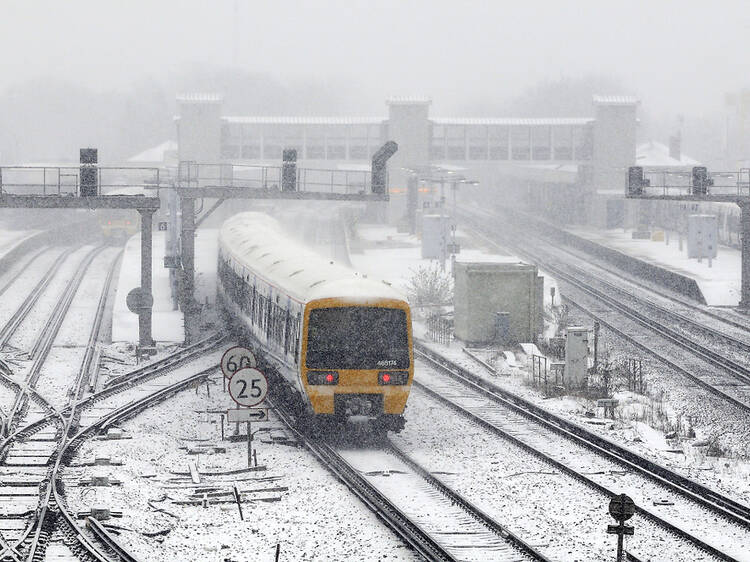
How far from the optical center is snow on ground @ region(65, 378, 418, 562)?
1361cm

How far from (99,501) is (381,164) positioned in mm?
17776

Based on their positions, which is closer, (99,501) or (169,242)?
(99,501)

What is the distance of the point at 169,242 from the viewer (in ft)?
136

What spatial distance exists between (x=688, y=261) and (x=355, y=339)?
1449 inches

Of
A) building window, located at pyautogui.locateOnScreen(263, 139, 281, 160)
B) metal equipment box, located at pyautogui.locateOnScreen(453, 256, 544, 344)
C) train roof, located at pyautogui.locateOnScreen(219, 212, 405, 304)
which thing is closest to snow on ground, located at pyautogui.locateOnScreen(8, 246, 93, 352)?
train roof, located at pyautogui.locateOnScreen(219, 212, 405, 304)

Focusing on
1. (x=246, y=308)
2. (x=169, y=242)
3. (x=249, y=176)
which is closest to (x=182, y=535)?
(x=246, y=308)

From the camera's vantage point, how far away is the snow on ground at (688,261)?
43.3 m

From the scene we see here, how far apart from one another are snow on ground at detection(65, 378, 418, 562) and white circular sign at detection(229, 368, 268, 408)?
108 cm

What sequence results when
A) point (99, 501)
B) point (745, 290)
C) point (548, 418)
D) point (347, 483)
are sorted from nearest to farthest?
point (99, 501), point (347, 483), point (548, 418), point (745, 290)

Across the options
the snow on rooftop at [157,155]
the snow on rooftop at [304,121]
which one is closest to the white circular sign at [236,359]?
the snow on rooftop at [304,121]

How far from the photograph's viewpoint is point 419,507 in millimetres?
15531

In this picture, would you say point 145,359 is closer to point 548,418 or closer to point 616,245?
point 548,418

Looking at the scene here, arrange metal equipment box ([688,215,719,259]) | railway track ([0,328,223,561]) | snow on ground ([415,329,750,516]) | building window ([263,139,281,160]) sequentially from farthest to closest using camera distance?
building window ([263,139,281,160])
metal equipment box ([688,215,719,259])
snow on ground ([415,329,750,516])
railway track ([0,328,223,561])

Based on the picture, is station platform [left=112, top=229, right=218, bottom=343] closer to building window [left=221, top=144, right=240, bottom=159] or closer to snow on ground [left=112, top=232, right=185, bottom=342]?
snow on ground [left=112, top=232, right=185, bottom=342]
